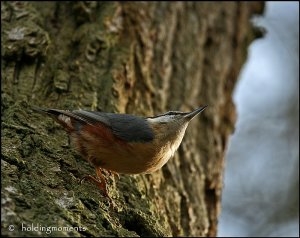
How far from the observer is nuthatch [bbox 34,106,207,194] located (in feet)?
7.95

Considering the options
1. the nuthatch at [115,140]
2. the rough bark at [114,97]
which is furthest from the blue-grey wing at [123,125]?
the rough bark at [114,97]

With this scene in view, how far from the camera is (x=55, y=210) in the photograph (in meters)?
1.80

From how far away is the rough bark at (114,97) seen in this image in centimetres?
198

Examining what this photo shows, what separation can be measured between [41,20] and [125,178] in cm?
120

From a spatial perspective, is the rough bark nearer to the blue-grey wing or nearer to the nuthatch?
the nuthatch

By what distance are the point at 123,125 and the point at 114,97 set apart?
1.58ft

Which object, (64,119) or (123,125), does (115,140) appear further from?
(64,119)

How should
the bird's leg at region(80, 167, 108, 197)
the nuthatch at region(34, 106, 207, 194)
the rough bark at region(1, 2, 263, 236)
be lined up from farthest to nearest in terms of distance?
1. the nuthatch at region(34, 106, 207, 194)
2. the bird's leg at region(80, 167, 108, 197)
3. the rough bark at region(1, 2, 263, 236)

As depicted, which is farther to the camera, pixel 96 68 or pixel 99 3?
pixel 99 3

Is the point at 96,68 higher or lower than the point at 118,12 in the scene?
lower

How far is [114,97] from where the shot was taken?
2928 mm

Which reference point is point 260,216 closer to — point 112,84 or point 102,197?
point 112,84

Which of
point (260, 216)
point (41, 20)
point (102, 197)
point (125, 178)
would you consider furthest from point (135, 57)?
point (260, 216)

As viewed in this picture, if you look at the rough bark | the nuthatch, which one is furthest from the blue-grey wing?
the rough bark
